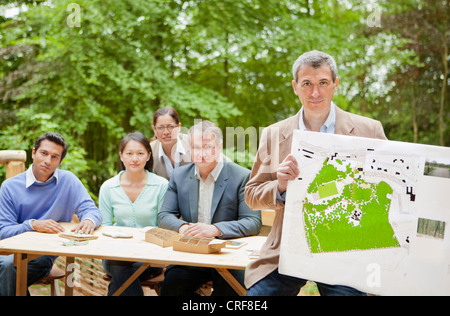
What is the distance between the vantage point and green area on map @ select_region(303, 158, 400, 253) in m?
2.29

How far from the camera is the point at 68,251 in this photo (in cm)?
301

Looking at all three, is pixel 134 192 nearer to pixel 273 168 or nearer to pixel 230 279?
pixel 230 279

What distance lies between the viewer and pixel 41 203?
388cm

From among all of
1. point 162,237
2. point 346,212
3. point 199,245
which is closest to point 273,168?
point 346,212

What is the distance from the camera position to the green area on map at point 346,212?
229 centimetres

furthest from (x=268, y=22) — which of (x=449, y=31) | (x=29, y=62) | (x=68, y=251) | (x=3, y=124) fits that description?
(x=449, y=31)

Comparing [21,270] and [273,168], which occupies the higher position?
[273,168]

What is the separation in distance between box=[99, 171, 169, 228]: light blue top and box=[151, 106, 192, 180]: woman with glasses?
0.69 metres

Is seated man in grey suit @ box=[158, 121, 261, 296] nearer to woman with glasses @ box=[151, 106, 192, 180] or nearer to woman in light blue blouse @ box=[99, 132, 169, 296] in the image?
woman in light blue blouse @ box=[99, 132, 169, 296]

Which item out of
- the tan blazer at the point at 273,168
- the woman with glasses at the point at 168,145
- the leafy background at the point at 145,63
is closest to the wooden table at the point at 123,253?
the tan blazer at the point at 273,168

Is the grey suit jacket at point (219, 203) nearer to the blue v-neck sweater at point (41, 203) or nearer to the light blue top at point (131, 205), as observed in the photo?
the light blue top at point (131, 205)

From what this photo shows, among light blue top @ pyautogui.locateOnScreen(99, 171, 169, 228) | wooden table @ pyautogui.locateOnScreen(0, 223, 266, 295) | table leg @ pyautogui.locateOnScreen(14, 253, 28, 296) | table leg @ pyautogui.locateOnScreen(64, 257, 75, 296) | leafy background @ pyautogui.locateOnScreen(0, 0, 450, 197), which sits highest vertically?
leafy background @ pyautogui.locateOnScreen(0, 0, 450, 197)

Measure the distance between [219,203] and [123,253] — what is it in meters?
0.93

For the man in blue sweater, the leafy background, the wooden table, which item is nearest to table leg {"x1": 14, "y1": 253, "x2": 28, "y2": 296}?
the wooden table
